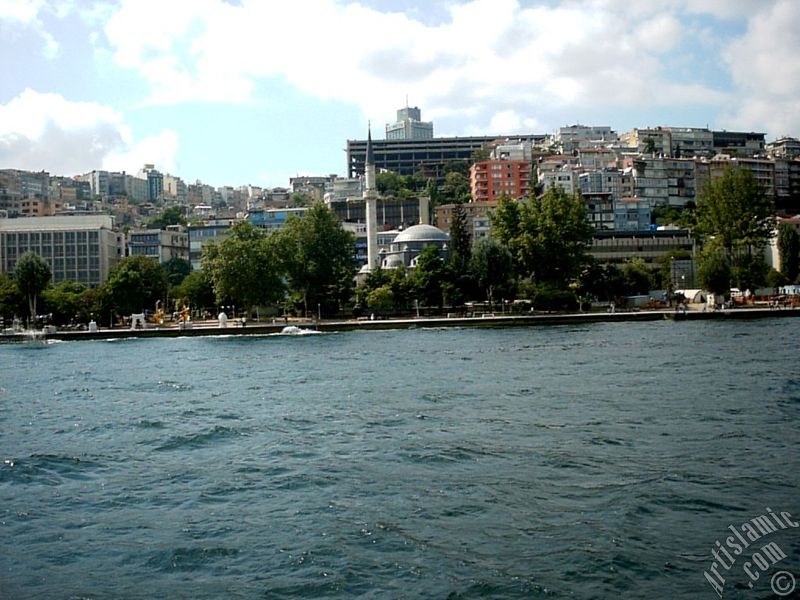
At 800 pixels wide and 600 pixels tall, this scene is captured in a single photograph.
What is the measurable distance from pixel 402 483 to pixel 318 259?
197 ft

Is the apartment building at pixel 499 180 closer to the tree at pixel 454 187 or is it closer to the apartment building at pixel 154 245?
the tree at pixel 454 187

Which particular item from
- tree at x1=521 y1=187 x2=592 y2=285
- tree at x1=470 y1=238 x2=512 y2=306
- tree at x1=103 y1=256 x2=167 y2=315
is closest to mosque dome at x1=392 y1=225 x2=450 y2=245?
tree at x1=521 y1=187 x2=592 y2=285

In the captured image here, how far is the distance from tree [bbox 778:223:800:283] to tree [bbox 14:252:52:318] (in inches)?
2457

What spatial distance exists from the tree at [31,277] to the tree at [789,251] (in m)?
62.4

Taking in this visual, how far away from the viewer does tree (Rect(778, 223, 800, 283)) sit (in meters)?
78.5

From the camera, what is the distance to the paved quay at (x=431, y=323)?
5997 centimetres

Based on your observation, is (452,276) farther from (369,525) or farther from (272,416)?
(369,525)

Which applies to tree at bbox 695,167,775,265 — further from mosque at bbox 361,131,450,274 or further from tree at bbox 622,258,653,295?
mosque at bbox 361,131,450,274

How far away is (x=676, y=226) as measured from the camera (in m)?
90.3

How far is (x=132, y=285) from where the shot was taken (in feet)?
238

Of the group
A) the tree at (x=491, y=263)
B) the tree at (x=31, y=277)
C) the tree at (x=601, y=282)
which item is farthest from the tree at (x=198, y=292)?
the tree at (x=601, y=282)

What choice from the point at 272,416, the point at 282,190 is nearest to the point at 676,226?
the point at 272,416

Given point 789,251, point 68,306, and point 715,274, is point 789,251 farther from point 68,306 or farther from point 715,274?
point 68,306

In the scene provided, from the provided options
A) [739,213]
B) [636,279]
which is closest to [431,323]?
[636,279]
